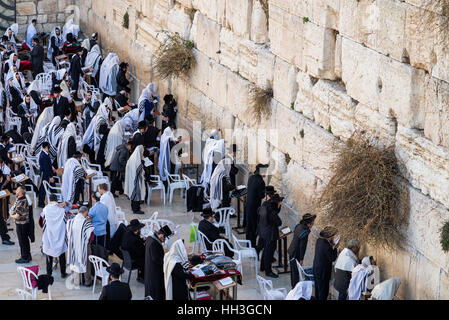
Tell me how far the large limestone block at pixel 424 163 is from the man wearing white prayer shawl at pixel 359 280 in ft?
3.68

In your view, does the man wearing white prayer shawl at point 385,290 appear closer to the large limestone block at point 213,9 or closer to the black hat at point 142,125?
the black hat at point 142,125

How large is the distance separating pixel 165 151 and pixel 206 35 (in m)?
2.32

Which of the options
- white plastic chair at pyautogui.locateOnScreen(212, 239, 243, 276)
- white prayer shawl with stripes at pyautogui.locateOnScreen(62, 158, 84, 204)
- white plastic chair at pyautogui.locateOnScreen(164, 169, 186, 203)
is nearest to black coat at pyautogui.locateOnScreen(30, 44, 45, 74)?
white plastic chair at pyautogui.locateOnScreen(164, 169, 186, 203)

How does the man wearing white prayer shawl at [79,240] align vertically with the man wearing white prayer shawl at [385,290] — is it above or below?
below

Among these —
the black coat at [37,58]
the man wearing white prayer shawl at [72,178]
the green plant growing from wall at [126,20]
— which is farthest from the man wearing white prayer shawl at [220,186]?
the black coat at [37,58]

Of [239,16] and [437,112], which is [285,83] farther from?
[437,112]

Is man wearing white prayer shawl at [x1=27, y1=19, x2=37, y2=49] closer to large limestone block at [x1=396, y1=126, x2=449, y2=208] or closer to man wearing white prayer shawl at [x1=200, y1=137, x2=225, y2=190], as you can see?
man wearing white prayer shawl at [x1=200, y1=137, x2=225, y2=190]

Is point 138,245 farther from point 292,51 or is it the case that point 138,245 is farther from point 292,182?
point 292,51

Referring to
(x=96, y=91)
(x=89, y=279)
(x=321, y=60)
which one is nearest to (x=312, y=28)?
(x=321, y=60)

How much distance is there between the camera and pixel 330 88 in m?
11.9

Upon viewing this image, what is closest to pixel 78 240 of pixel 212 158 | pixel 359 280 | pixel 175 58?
pixel 212 158

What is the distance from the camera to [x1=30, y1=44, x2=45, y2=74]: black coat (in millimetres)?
20984

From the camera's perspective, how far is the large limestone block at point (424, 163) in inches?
377
